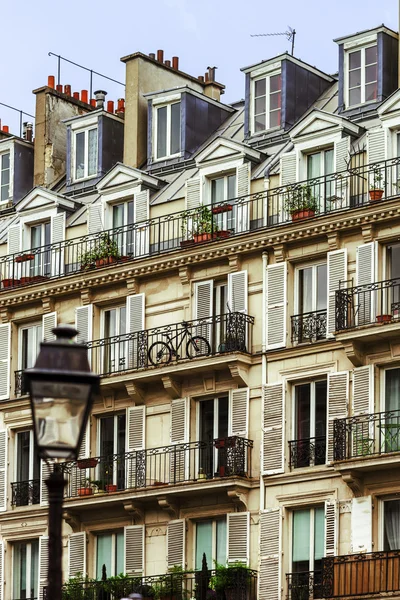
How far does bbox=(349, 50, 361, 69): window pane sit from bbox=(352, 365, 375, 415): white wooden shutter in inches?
334

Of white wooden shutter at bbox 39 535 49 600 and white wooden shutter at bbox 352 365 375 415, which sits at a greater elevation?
white wooden shutter at bbox 352 365 375 415


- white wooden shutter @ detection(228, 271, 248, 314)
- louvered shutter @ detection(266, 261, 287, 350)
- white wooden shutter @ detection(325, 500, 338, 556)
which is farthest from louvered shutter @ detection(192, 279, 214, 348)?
white wooden shutter @ detection(325, 500, 338, 556)

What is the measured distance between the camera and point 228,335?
42.0 metres

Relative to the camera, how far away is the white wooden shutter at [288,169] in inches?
1663

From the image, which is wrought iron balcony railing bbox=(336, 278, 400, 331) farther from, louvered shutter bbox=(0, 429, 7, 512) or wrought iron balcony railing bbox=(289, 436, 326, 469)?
louvered shutter bbox=(0, 429, 7, 512)

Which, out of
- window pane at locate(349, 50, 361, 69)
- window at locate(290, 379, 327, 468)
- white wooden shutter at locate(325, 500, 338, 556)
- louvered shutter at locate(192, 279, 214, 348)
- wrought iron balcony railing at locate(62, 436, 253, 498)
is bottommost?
white wooden shutter at locate(325, 500, 338, 556)

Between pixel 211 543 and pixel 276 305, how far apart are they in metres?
5.76

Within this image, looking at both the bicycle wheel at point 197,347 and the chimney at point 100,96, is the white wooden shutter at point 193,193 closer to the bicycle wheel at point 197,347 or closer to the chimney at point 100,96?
the bicycle wheel at point 197,347

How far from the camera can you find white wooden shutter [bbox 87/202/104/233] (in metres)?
46.5

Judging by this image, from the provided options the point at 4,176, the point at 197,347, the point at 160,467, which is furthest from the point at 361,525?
the point at 4,176

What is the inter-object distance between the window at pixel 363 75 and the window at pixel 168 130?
5.48m

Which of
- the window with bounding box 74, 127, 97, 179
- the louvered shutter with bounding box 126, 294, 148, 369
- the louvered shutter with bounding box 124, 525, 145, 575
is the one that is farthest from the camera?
the window with bounding box 74, 127, 97, 179

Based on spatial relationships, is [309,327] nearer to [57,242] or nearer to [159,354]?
[159,354]

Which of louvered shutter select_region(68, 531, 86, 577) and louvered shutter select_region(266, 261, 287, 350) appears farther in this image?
louvered shutter select_region(68, 531, 86, 577)
